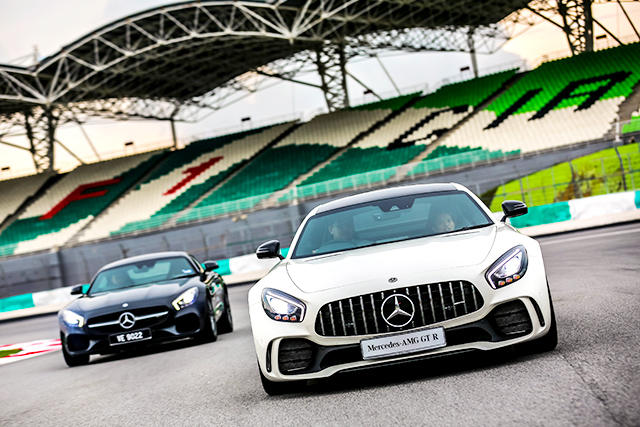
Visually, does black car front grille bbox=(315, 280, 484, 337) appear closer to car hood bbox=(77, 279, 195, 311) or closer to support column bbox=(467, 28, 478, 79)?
car hood bbox=(77, 279, 195, 311)

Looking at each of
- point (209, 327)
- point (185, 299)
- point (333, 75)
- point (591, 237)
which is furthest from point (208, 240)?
point (185, 299)

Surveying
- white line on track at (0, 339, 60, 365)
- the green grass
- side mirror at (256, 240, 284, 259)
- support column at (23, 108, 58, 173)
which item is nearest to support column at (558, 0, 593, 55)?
the green grass

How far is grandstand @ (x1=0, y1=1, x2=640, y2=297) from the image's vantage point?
31.4m

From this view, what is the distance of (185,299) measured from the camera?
10.1 m

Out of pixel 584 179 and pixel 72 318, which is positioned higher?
pixel 72 318

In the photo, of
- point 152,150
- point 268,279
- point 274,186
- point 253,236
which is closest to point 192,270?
point 268,279

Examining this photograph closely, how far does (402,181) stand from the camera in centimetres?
3325

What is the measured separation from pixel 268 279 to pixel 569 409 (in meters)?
2.53

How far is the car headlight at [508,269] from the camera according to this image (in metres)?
5.28

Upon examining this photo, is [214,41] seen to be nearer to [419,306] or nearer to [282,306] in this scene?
[282,306]

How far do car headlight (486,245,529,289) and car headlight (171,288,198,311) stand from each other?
5481mm

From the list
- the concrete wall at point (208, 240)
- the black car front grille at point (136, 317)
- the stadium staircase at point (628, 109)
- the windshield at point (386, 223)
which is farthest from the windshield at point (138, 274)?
the stadium staircase at point (628, 109)

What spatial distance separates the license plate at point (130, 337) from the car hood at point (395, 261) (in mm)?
4317

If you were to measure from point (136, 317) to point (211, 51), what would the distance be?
3447cm
